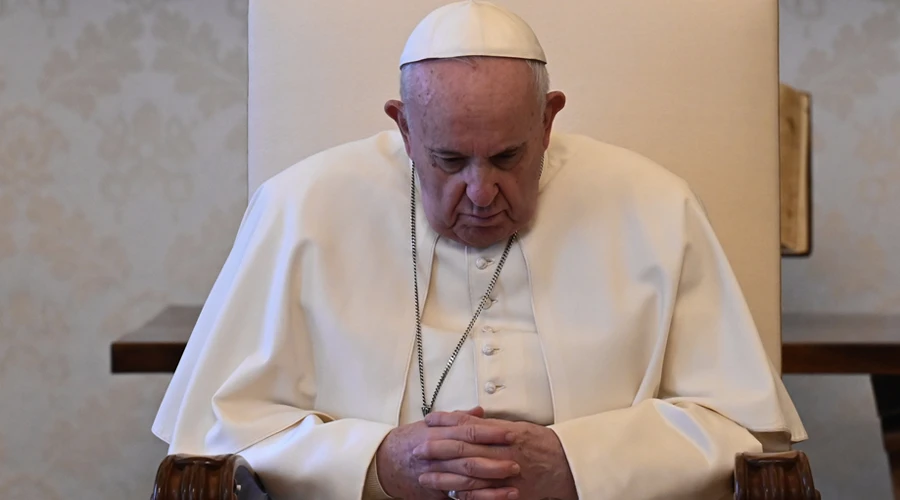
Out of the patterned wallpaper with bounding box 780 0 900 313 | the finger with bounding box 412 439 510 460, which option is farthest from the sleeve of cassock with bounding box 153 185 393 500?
the patterned wallpaper with bounding box 780 0 900 313

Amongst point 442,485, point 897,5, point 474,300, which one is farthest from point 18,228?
point 897,5

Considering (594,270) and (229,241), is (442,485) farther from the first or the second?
(229,241)

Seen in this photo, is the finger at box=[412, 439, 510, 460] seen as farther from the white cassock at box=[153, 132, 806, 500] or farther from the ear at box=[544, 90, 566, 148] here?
the ear at box=[544, 90, 566, 148]

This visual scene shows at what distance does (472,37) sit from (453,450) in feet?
2.39

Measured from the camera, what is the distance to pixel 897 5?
11.3 ft

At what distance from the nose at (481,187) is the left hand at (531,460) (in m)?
0.38

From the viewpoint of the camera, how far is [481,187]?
77.5 inches

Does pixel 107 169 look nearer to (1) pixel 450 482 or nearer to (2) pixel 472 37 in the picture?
(2) pixel 472 37

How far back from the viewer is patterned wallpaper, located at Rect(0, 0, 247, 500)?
3.46 meters

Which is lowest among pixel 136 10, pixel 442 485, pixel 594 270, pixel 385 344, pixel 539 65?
pixel 442 485

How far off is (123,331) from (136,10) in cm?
100

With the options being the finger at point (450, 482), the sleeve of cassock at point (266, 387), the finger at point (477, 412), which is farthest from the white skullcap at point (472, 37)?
the finger at point (450, 482)

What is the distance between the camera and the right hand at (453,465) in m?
1.88

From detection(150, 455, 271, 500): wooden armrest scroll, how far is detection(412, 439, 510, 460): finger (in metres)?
0.31
